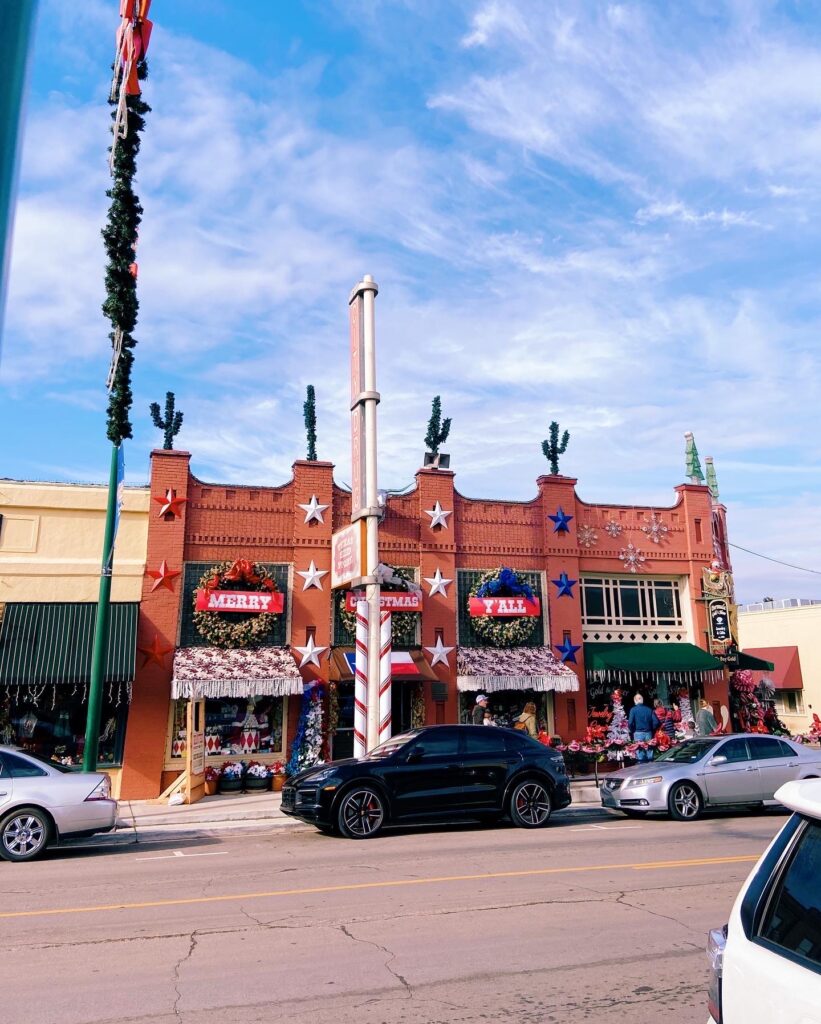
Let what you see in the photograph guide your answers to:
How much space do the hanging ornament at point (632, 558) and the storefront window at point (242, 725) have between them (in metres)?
10.0

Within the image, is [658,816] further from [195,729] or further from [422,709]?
[195,729]

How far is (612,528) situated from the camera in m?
23.7

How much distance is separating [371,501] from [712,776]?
7.92 m

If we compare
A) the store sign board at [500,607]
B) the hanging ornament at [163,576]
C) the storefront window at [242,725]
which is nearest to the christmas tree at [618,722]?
the store sign board at [500,607]

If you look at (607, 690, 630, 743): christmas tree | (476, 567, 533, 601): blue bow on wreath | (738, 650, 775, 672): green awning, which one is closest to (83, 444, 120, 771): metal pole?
(476, 567, 533, 601): blue bow on wreath

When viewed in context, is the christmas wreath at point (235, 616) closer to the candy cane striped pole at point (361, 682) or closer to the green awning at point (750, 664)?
the candy cane striped pole at point (361, 682)

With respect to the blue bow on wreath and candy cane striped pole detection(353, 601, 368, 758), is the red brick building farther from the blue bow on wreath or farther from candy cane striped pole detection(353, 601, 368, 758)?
candy cane striped pole detection(353, 601, 368, 758)

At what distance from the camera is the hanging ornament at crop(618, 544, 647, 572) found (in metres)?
23.6

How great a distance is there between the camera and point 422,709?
2077 cm

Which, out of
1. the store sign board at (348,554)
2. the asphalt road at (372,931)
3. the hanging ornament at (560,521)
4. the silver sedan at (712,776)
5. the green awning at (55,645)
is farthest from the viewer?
the hanging ornament at (560,521)

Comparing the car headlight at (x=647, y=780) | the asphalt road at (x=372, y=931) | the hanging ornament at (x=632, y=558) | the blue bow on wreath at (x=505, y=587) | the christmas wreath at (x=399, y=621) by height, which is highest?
the hanging ornament at (x=632, y=558)

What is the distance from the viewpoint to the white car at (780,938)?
8.14ft

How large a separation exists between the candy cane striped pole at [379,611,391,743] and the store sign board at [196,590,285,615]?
4073 millimetres

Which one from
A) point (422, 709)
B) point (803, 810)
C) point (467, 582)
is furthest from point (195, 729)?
point (803, 810)
